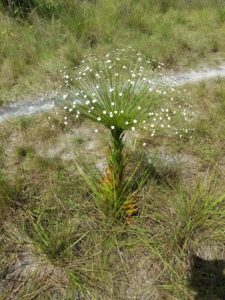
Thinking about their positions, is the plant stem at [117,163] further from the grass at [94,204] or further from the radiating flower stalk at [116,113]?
the grass at [94,204]

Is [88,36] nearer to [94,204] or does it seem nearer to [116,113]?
[94,204]

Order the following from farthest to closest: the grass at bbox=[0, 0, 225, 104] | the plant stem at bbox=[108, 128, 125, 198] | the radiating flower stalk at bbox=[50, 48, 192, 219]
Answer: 1. the grass at bbox=[0, 0, 225, 104]
2. the plant stem at bbox=[108, 128, 125, 198]
3. the radiating flower stalk at bbox=[50, 48, 192, 219]

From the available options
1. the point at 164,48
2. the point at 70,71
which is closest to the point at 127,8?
the point at 164,48

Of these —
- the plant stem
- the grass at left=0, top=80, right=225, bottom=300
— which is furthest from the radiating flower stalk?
the grass at left=0, top=80, right=225, bottom=300

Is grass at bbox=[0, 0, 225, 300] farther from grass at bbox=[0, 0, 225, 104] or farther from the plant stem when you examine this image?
the plant stem

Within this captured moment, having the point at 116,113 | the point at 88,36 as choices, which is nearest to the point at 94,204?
the point at 116,113

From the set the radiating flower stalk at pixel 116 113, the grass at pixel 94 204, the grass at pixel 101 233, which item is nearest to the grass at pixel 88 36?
the grass at pixel 94 204
